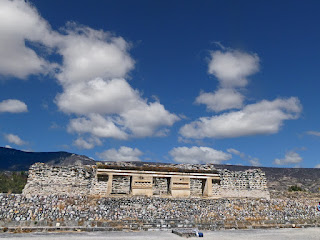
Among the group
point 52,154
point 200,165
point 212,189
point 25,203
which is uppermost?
point 52,154

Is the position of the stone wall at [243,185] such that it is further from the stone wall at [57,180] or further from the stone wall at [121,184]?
the stone wall at [57,180]

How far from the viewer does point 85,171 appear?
60.0ft

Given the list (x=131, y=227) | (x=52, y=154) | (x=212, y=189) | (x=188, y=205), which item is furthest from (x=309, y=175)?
(x=52, y=154)

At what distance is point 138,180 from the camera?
1775 cm

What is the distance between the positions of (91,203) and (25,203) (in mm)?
3253

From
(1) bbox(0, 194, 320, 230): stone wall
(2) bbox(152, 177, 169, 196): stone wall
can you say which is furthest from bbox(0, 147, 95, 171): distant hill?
(1) bbox(0, 194, 320, 230): stone wall

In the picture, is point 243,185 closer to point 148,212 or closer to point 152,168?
→ point 152,168

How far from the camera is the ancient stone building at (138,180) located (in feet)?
56.3

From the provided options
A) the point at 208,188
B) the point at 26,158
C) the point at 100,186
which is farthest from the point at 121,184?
the point at 26,158

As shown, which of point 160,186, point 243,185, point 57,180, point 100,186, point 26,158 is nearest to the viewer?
point 100,186

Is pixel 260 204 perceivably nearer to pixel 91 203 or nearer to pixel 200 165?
pixel 200 165

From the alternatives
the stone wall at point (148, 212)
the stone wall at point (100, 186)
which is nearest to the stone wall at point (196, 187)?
the stone wall at point (148, 212)

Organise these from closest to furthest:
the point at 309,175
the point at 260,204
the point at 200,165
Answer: the point at 260,204, the point at 200,165, the point at 309,175

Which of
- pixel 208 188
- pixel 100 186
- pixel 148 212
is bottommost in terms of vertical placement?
pixel 148 212
